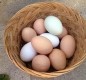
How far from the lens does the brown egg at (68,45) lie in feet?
2.60

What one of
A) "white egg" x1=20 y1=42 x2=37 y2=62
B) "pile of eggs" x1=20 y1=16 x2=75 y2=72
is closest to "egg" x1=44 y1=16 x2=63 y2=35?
"pile of eggs" x1=20 y1=16 x2=75 y2=72

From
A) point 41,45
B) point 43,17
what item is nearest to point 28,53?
point 41,45

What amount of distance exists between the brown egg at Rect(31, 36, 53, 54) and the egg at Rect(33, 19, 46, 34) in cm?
9

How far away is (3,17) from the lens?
105 centimetres

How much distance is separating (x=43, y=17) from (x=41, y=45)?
0.18 metres

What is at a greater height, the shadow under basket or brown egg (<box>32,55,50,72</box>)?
the shadow under basket

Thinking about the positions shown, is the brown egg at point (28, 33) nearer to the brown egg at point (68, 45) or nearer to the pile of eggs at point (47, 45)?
the pile of eggs at point (47, 45)

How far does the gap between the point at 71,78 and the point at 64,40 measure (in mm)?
216

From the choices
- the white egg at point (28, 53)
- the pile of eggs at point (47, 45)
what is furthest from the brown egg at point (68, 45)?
the white egg at point (28, 53)

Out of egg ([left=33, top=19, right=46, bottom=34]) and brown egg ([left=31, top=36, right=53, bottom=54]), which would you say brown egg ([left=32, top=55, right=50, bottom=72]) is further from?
egg ([left=33, top=19, right=46, bottom=34])

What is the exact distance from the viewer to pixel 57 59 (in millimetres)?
749

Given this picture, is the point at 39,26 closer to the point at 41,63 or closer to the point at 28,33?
the point at 28,33

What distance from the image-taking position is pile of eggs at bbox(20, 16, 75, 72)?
0.75 m

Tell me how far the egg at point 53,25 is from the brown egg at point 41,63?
115mm
